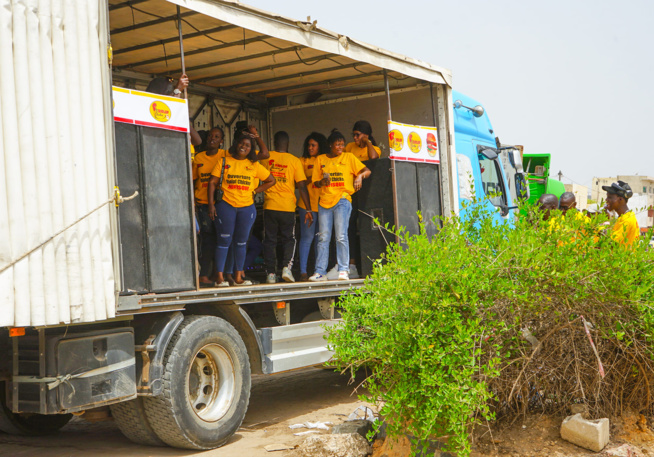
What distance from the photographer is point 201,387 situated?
220 inches

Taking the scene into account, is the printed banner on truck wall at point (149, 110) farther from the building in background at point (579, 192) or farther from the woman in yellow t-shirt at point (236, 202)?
the building in background at point (579, 192)

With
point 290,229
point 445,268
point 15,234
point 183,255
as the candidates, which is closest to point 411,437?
point 445,268

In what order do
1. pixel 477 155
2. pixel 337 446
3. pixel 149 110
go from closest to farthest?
pixel 337 446, pixel 149 110, pixel 477 155

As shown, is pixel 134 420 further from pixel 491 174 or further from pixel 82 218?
pixel 491 174

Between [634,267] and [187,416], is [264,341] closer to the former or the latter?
[187,416]

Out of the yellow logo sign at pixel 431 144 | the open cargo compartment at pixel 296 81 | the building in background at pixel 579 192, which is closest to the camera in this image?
the open cargo compartment at pixel 296 81

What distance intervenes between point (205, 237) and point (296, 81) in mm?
2536

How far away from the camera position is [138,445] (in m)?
5.75

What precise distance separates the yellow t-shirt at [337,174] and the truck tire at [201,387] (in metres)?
2.40

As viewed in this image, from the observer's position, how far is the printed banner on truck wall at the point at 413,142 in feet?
25.2

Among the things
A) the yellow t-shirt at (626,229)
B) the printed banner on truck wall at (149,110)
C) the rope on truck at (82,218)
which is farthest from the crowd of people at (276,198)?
the yellow t-shirt at (626,229)

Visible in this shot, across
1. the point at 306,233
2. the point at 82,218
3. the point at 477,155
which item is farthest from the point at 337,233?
the point at 82,218

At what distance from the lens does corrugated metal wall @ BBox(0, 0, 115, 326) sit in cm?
408

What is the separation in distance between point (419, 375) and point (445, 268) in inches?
24.6
